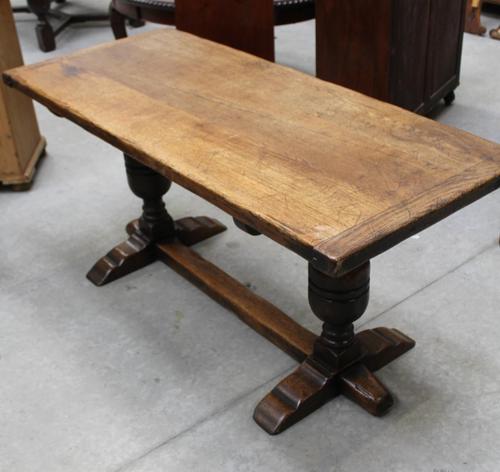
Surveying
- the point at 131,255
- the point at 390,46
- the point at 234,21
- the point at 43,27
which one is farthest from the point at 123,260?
the point at 43,27

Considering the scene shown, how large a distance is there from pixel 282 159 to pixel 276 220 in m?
0.25

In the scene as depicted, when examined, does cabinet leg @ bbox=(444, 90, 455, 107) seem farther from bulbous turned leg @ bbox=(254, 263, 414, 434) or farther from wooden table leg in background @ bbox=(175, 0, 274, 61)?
bulbous turned leg @ bbox=(254, 263, 414, 434)

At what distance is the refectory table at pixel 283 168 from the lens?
1558mm

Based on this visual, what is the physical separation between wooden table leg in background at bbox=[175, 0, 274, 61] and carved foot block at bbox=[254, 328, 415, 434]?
1.31m

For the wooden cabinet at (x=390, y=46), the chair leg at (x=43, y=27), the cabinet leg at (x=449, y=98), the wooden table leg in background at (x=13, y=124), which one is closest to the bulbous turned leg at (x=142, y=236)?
the wooden table leg in background at (x=13, y=124)

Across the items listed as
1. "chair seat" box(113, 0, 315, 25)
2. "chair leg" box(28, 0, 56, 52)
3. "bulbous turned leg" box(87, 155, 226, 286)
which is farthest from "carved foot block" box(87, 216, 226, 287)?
"chair leg" box(28, 0, 56, 52)

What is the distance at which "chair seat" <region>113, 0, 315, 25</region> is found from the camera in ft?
11.7

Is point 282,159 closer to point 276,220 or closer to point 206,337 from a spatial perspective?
→ point 276,220

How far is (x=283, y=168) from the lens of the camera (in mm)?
1700

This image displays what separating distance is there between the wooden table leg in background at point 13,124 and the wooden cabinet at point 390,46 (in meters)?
1.19

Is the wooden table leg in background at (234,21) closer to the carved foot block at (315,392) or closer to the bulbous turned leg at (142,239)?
the bulbous turned leg at (142,239)

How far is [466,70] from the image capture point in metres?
4.01

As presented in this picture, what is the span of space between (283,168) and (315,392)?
0.59 metres

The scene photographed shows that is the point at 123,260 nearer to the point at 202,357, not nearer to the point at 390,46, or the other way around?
the point at 202,357
